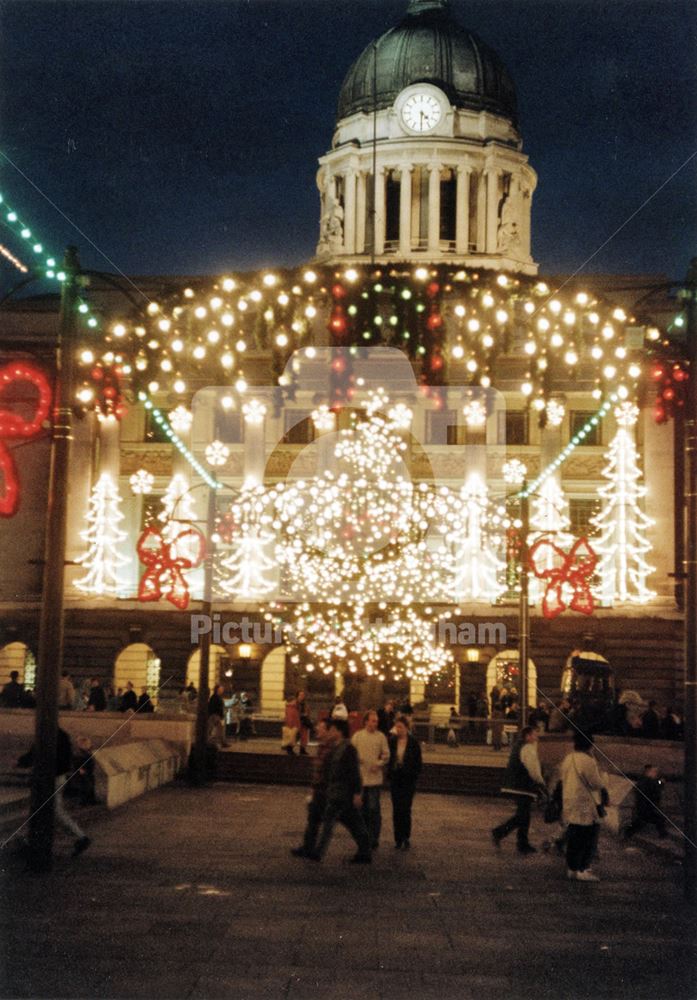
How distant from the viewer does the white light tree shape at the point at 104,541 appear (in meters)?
54.2

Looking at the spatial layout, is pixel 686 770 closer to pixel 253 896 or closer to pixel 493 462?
pixel 253 896

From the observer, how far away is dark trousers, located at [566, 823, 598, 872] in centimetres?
1555

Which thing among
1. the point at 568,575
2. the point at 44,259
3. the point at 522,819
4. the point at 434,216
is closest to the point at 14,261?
the point at 44,259

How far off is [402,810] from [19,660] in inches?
1444

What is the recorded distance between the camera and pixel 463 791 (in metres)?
30.2

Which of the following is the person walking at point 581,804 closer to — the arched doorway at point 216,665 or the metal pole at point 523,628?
the metal pole at point 523,628

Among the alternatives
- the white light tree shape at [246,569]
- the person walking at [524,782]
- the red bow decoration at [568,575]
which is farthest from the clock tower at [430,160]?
the person walking at [524,782]

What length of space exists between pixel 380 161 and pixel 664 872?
66.4 m

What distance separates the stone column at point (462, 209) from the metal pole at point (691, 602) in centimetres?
6429

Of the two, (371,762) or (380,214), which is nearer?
(371,762)

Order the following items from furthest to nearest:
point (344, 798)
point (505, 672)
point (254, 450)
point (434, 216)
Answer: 1. point (434, 216)
2. point (254, 450)
3. point (505, 672)
4. point (344, 798)

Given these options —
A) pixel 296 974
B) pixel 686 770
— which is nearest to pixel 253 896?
pixel 296 974

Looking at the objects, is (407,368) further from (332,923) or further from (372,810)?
(332,923)

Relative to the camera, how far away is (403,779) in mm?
18938
